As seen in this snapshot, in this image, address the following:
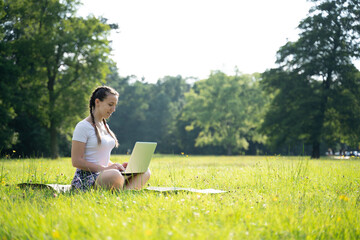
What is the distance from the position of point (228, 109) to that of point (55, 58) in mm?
26755

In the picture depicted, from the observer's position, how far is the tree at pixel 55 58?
22.2 metres

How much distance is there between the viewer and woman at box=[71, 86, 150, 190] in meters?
4.83

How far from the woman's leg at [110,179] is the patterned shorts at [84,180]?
133 mm

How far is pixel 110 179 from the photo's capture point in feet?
15.8

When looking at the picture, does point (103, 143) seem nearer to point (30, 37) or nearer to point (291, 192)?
point (291, 192)

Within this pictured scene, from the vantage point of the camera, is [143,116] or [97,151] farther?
[143,116]

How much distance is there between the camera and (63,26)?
78.6 feet

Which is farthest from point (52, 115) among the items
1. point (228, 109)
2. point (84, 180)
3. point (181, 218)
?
point (228, 109)

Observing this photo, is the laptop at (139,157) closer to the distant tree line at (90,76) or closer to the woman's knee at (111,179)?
the woman's knee at (111,179)

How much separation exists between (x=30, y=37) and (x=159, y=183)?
20.4 meters

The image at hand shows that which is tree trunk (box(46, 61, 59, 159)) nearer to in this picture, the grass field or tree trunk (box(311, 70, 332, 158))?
the grass field

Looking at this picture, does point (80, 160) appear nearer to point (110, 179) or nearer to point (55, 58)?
point (110, 179)

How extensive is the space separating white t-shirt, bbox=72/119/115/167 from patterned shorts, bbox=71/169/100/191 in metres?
0.22

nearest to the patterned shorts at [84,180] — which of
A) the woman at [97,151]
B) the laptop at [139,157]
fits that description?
the woman at [97,151]
